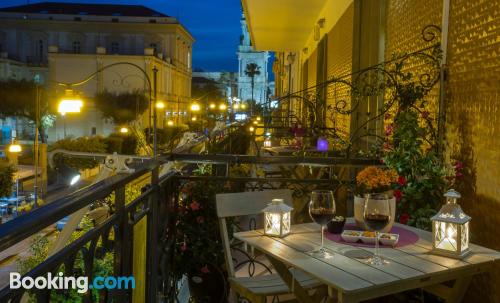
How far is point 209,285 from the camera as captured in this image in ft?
12.6

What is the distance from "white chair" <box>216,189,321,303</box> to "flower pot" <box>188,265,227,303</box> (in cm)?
75

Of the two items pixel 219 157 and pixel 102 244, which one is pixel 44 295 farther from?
pixel 219 157

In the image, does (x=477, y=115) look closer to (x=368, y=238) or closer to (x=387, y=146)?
(x=387, y=146)

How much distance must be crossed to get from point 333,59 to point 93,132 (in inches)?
1723

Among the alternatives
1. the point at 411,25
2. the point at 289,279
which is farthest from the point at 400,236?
the point at 411,25

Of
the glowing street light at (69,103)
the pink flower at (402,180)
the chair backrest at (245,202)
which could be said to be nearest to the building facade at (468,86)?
the pink flower at (402,180)

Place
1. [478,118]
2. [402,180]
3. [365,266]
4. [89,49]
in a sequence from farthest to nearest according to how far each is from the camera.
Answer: [89,49]
[402,180]
[478,118]
[365,266]

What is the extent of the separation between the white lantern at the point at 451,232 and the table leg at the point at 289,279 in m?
0.64

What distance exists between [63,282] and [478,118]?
103 inches

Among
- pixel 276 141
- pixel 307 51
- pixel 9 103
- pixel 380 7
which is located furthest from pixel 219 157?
pixel 9 103

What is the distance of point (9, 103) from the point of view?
1681 inches

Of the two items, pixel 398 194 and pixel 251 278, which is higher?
pixel 398 194

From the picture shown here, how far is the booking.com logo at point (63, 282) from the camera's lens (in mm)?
1355

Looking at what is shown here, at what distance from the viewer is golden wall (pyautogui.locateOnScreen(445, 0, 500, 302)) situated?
9.89 ft
